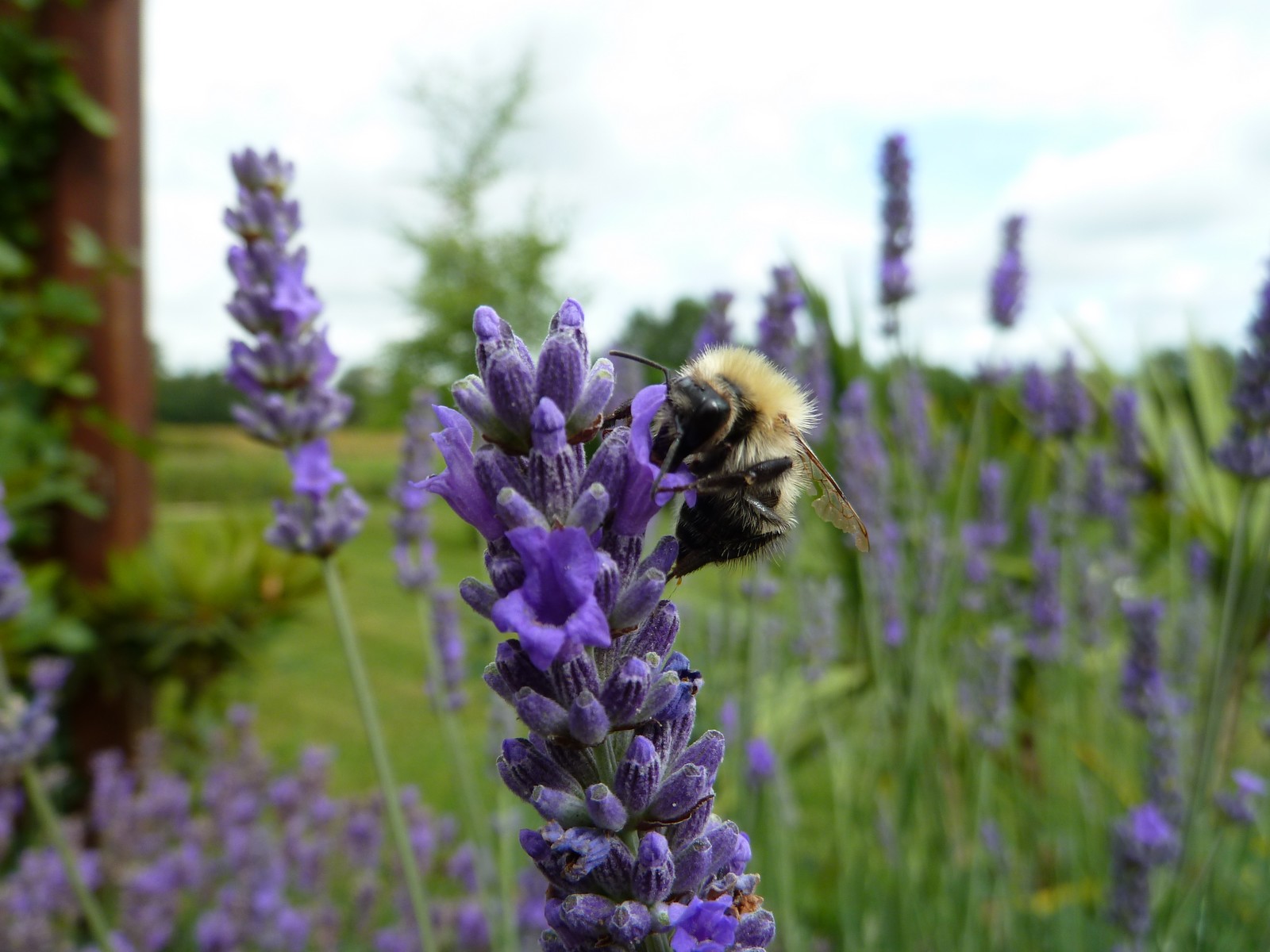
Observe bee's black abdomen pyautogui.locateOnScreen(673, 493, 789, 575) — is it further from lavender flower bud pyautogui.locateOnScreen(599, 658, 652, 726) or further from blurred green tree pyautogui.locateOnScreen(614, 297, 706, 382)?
blurred green tree pyautogui.locateOnScreen(614, 297, 706, 382)

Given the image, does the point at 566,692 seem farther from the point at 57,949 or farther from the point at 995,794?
the point at 995,794

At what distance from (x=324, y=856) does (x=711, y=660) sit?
1.69 metres

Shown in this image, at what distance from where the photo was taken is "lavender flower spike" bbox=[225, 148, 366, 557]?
5.06 ft

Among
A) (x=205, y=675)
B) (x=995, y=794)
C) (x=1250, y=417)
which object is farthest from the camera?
(x=205, y=675)

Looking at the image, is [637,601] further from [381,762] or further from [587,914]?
[381,762]

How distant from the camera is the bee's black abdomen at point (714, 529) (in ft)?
3.12

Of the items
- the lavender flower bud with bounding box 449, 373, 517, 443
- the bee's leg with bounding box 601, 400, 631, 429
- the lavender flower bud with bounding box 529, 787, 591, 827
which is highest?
the bee's leg with bounding box 601, 400, 631, 429

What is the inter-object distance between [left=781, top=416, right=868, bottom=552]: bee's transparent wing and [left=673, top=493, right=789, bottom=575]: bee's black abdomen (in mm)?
197

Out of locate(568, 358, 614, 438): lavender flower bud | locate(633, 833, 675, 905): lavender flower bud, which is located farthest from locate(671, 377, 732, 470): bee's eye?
locate(633, 833, 675, 905): lavender flower bud

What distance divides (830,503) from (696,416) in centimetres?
48

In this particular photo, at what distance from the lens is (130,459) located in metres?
4.55

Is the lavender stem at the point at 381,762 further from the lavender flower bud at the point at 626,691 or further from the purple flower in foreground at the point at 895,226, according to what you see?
the purple flower in foreground at the point at 895,226

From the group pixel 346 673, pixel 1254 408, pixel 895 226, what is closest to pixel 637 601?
pixel 1254 408

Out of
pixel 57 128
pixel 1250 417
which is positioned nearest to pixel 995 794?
pixel 1250 417
